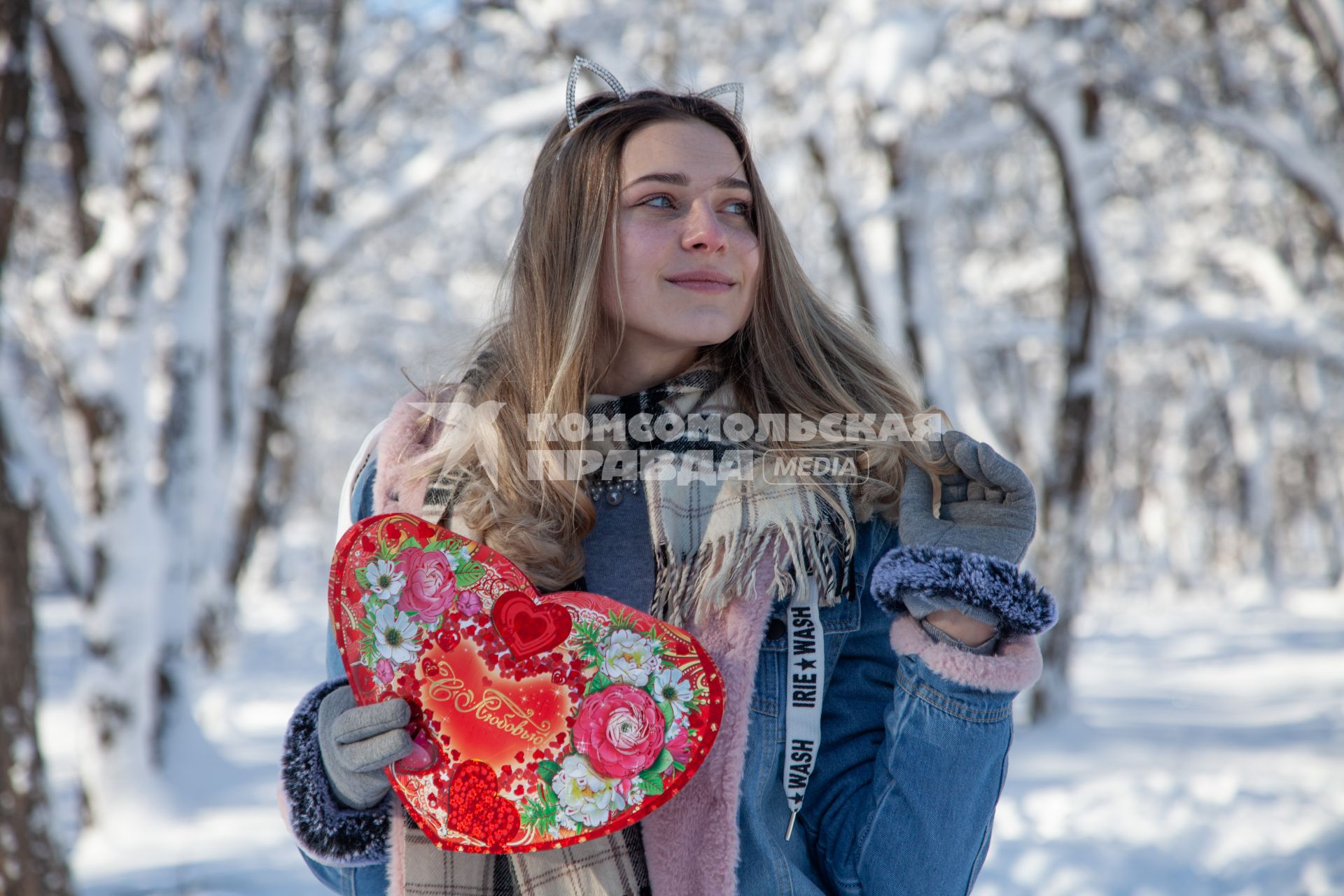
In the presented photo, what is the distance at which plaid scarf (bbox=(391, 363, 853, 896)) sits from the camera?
4.77 feet

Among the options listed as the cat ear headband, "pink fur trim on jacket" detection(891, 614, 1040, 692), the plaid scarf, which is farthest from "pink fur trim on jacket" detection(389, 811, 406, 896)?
the cat ear headband

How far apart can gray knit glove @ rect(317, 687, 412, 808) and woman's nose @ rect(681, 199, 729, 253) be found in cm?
78

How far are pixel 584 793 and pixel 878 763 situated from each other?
39cm

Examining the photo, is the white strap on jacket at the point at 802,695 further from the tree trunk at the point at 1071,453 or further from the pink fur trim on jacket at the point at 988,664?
the tree trunk at the point at 1071,453

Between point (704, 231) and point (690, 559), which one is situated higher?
point (704, 231)

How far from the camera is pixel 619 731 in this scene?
1410 mm

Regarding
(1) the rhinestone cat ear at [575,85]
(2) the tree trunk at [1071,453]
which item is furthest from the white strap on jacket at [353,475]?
(2) the tree trunk at [1071,453]

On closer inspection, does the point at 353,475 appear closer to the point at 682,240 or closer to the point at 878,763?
the point at 682,240

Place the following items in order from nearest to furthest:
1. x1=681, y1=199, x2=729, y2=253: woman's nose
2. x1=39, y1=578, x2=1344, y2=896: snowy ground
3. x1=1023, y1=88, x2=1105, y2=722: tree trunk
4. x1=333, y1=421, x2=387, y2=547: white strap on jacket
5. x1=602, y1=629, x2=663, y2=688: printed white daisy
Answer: x1=602, y1=629, x2=663, y2=688: printed white daisy → x1=681, y1=199, x2=729, y2=253: woman's nose → x1=333, y1=421, x2=387, y2=547: white strap on jacket → x1=39, y1=578, x2=1344, y2=896: snowy ground → x1=1023, y1=88, x2=1105, y2=722: tree trunk

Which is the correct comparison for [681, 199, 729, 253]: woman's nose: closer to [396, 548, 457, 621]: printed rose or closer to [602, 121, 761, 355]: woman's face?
[602, 121, 761, 355]: woman's face

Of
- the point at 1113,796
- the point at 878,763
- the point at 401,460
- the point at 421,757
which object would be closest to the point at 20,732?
the point at 401,460

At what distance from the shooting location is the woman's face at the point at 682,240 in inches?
63.9

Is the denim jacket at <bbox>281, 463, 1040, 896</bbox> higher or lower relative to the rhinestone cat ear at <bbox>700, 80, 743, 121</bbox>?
lower

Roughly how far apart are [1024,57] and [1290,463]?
2743 centimetres
